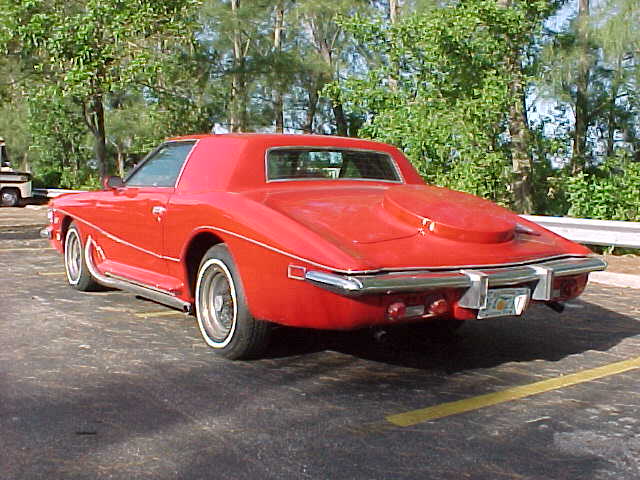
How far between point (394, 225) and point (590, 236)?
6.10 meters

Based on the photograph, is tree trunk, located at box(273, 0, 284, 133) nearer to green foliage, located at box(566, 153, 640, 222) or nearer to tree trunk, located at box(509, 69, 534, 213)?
tree trunk, located at box(509, 69, 534, 213)

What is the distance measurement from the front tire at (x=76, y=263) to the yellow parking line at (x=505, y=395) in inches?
162

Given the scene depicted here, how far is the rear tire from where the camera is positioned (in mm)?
23672

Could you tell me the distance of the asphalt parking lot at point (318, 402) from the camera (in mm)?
3025

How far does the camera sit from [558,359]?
4812 mm

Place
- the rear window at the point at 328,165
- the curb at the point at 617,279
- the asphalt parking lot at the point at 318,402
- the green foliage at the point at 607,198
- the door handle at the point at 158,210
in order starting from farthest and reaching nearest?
the green foliage at the point at 607,198 < the curb at the point at 617,279 < the door handle at the point at 158,210 < the rear window at the point at 328,165 < the asphalt parking lot at the point at 318,402

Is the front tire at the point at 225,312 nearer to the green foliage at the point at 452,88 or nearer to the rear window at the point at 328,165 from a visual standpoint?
the rear window at the point at 328,165

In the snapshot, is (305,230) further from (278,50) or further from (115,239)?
(278,50)

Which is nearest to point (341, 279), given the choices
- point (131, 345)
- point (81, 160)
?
point (131, 345)

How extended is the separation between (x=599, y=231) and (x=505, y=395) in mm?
6210

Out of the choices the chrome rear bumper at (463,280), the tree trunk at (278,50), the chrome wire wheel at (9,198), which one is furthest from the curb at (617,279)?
the tree trunk at (278,50)

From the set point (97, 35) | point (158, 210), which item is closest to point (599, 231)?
point (158, 210)

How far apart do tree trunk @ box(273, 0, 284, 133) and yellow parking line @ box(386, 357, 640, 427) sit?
25941 millimetres

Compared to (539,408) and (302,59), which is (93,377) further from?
(302,59)
